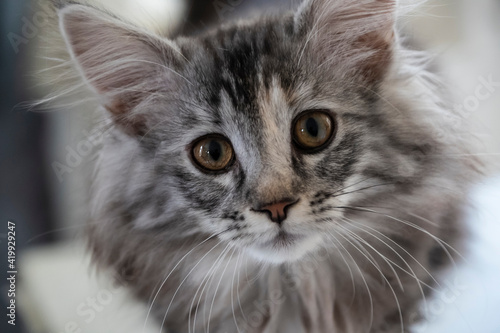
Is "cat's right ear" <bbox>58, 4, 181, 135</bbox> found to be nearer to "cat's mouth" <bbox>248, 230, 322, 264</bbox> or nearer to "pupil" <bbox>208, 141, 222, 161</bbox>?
"pupil" <bbox>208, 141, 222, 161</bbox>

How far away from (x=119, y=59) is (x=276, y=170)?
41cm

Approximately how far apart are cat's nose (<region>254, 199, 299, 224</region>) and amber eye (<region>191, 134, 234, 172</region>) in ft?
0.43

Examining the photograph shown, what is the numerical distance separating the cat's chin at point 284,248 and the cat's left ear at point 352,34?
1.14 feet

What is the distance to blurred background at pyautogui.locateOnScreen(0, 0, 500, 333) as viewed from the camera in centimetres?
93

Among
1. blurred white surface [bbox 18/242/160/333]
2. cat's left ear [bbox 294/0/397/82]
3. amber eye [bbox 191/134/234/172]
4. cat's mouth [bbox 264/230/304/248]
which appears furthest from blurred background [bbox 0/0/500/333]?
cat's mouth [bbox 264/230/304/248]

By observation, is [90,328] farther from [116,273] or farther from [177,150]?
[177,150]

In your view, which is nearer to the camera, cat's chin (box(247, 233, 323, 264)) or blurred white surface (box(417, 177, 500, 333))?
cat's chin (box(247, 233, 323, 264))

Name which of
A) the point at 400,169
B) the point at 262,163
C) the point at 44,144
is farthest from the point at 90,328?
the point at 400,169

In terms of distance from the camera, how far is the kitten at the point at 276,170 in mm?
814

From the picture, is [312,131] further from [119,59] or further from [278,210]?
[119,59]

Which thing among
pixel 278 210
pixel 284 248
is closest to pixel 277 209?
pixel 278 210

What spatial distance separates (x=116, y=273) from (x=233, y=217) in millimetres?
362

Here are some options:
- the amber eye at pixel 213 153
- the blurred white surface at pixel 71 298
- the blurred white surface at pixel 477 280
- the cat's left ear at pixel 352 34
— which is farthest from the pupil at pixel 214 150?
the blurred white surface at pixel 477 280

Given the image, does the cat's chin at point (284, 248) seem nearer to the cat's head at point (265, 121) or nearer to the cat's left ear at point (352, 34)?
the cat's head at point (265, 121)
